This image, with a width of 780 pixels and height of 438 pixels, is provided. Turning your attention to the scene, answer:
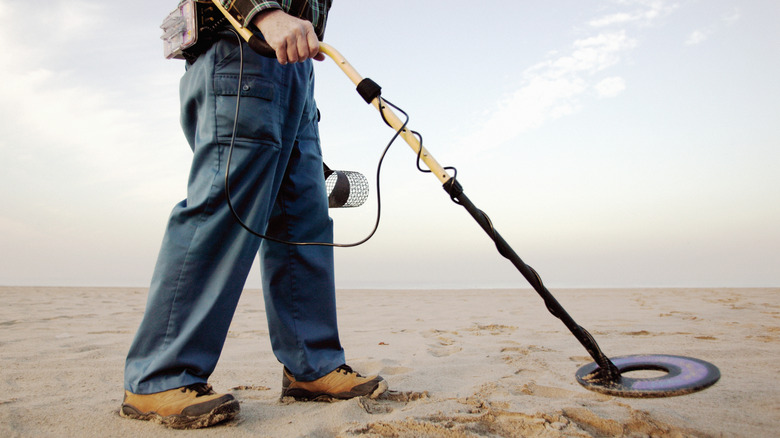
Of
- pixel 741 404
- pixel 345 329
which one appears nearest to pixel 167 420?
pixel 741 404

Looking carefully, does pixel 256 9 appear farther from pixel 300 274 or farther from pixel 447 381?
pixel 447 381

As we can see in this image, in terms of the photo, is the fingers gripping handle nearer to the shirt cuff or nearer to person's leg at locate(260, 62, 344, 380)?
the shirt cuff

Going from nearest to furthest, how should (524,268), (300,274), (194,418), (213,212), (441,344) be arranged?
(194,418)
(213,212)
(524,268)
(300,274)
(441,344)

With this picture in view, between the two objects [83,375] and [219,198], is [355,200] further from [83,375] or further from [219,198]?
[83,375]

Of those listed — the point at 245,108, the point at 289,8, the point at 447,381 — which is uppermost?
the point at 289,8

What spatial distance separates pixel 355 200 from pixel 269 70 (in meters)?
0.81

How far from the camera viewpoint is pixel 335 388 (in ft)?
5.16

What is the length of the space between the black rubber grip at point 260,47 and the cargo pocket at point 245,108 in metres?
0.10

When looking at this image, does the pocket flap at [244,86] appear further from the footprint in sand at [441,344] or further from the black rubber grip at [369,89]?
the footprint in sand at [441,344]

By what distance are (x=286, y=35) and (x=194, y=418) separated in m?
1.06

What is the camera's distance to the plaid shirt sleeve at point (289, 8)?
4.33 feet

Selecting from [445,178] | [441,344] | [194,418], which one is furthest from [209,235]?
[441,344]

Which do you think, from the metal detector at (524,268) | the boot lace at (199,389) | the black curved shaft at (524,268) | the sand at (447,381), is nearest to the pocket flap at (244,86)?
the metal detector at (524,268)

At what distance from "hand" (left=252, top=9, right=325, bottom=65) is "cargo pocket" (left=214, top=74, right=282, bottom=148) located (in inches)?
5.5
